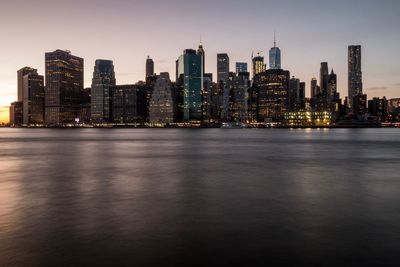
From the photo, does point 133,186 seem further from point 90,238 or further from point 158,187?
point 90,238

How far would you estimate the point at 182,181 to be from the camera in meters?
27.4

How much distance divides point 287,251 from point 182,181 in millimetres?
16393

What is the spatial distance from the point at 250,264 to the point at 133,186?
15526 millimetres

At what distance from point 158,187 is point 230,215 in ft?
30.3

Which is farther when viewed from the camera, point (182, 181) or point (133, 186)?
point (182, 181)

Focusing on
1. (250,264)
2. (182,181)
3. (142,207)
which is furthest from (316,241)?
(182,181)

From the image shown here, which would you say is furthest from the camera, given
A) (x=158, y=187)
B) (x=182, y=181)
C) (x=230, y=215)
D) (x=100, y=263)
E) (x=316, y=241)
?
(x=182, y=181)

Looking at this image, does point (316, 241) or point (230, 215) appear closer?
point (316, 241)

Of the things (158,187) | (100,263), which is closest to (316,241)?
(100,263)

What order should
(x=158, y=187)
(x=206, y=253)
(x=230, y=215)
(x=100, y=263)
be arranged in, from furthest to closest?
1. (x=158, y=187)
2. (x=230, y=215)
3. (x=206, y=253)
4. (x=100, y=263)

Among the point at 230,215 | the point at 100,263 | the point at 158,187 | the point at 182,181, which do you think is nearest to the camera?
the point at 100,263

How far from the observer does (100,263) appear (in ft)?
34.0

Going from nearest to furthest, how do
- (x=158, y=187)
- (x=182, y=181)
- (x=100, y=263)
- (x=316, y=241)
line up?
(x=100, y=263) → (x=316, y=241) → (x=158, y=187) → (x=182, y=181)

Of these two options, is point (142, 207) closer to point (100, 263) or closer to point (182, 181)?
point (100, 263)
